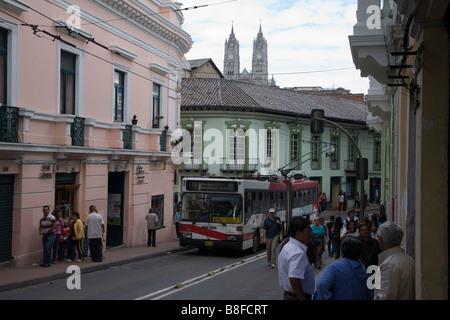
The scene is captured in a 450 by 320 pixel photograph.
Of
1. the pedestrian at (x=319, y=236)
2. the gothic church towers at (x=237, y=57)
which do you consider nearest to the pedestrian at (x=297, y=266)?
the pedestrian at (x=319, y=236)

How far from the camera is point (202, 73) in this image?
65.0 meters

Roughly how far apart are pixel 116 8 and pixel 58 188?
23.6 ft

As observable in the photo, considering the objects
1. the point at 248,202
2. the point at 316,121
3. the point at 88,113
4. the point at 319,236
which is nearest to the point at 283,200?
the point at 248,202

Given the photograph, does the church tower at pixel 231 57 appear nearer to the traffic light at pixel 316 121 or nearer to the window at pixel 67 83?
the traffic light at pixel 316 121

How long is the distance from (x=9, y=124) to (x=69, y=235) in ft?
12.9

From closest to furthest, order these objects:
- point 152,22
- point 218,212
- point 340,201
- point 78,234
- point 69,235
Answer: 1. point 78,234
2. point 69,235
3. point 218,212
4. point 152,22
5. point 340,201

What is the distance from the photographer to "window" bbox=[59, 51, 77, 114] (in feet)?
58.4

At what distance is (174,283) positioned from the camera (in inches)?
557

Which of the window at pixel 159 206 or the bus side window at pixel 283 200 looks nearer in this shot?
the window at pixel 159 206

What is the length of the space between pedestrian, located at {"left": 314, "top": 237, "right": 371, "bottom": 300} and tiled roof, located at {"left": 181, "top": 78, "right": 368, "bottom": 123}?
36347 mm

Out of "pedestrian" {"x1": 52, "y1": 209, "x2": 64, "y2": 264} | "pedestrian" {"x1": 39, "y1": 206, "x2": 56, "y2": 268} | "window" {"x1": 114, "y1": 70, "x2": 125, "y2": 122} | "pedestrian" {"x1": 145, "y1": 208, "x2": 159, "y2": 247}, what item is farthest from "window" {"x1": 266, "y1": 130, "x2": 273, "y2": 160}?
"pedestrian" {"x1": 39, "y1": 206, "x2": 56, "y2": 268}

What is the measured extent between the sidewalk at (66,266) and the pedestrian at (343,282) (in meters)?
Answer: 8.97

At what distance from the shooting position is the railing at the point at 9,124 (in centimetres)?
1450

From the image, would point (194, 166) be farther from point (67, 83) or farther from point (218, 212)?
point (67, 83)
